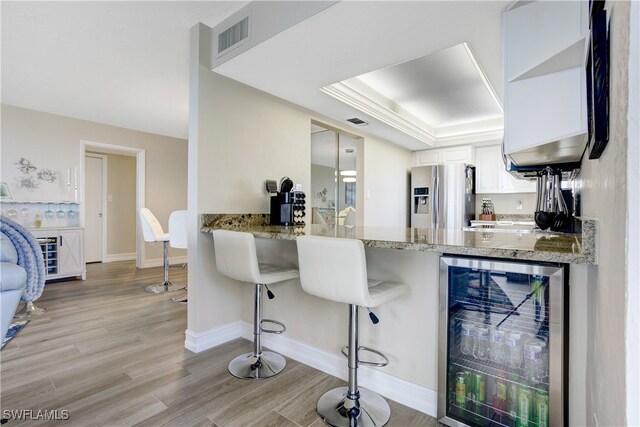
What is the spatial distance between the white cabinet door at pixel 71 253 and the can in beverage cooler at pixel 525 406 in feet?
17.2

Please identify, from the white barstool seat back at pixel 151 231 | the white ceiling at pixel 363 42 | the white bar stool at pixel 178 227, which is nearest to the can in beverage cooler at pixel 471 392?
the white ceiling at pixel 363 42

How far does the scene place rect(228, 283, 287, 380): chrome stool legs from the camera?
1939mm

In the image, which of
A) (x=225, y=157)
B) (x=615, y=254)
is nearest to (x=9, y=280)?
(x=615, y=254)

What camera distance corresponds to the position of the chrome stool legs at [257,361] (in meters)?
1.94

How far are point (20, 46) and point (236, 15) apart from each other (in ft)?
6.58

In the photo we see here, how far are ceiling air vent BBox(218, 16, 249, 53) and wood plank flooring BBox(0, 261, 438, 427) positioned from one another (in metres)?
2.21

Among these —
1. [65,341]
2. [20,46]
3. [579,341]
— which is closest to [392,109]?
[579,341]

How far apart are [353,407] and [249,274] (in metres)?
0.88

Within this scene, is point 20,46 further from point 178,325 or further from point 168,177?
point 168,177

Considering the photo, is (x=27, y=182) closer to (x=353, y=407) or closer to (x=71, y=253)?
(x=71, y=253)

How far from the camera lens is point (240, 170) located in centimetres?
261

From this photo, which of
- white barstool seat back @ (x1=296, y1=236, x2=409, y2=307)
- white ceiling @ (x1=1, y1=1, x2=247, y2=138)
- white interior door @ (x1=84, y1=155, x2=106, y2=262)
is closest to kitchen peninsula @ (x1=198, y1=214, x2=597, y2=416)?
white barstool seat back @ (x1=296, y1=236, x2=409, y2=307)

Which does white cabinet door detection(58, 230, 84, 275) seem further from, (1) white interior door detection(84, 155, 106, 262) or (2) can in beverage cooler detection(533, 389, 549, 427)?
(2) can in beverage cooler detection(533, 389, 549, 427)

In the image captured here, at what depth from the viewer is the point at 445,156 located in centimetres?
485
